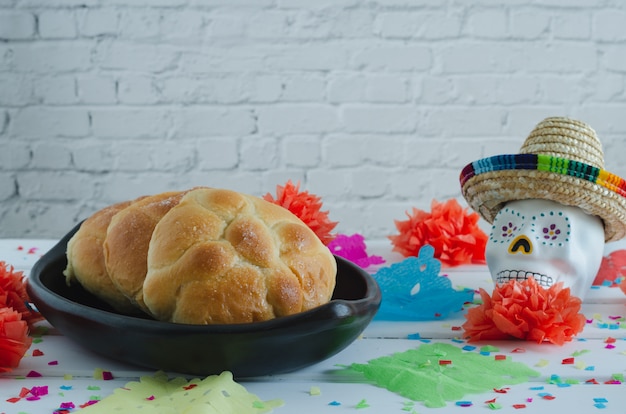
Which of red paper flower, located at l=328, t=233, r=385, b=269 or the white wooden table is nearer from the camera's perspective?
the white wooden table

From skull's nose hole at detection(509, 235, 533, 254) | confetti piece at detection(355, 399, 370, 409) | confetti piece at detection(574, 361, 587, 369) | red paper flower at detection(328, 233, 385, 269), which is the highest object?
skull's nose hole at detection(509, 235, 533, 254)

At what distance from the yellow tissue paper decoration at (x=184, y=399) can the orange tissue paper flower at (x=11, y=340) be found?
0.48 ft

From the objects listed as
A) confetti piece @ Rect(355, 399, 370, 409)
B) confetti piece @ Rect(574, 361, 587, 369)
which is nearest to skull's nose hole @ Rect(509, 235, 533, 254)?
confetti piece @ Rect(574, 361, 587, 369)

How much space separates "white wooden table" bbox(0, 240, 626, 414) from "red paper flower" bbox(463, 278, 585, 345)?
0.02m

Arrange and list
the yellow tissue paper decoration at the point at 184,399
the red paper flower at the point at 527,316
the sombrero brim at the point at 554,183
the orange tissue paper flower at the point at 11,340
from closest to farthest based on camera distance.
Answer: the yellow tissue paper decoration at the point at 184,399 < the orange tissue paper flower at the point at 11,340 < the red paper flower at the point at 527,316 < the sombrero brim at the point at 554,183

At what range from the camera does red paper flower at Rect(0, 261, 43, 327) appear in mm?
944

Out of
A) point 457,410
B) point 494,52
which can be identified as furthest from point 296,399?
point 494,52

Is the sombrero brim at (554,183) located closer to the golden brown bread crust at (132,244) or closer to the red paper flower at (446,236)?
the red paper flower at (446,236)

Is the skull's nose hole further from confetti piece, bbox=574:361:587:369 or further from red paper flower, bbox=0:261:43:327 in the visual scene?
red paper flower, bbox=0:261:43:327

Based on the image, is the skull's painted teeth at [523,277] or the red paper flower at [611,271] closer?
the skull's painted teeth at [523,277]

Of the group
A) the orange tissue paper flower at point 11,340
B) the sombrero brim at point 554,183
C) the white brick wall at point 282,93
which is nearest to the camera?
the orange tissue paper flower at point 11,340

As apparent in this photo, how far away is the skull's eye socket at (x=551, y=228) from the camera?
3.41ft

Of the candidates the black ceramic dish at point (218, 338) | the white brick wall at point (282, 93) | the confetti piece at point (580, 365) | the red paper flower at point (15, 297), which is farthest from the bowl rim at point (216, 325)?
the white brick wall at point (282, 93)

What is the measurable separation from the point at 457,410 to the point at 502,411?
0.04m
